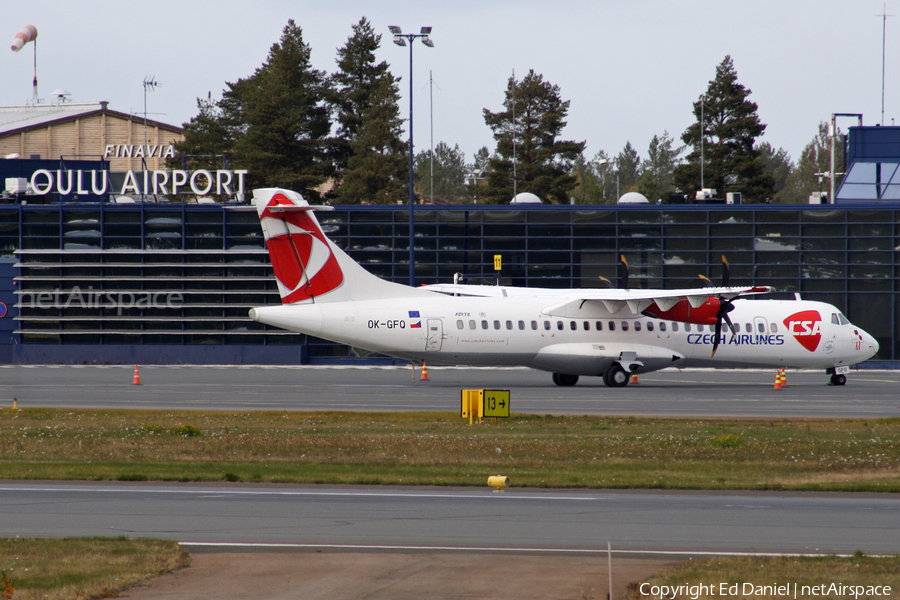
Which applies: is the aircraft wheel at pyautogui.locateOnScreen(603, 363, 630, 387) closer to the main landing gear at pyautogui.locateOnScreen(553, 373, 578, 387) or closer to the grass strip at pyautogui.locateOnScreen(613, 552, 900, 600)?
the main landing gear at pyautogui.locateOnScreen(553, 373, 578, 387)

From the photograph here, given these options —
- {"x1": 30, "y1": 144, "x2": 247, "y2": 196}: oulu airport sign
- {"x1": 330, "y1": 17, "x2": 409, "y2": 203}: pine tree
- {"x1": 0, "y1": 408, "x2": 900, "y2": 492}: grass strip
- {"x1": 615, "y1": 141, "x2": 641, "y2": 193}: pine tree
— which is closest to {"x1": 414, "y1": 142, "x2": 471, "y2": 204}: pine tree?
{"x1": 615, "y1": 141, "x2": 641, "y2": 193}: pine tree

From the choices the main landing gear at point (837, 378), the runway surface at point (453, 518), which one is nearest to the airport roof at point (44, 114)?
the main landing gear at point (837, 378)

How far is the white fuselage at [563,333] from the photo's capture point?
33.0 meters

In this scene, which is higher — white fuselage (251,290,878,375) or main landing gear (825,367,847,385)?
white fuselage (251,290,878,375)

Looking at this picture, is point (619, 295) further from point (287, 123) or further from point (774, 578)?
point (287, 123)

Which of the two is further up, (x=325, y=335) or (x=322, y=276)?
(x=322, y=276)

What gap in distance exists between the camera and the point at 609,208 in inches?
2024

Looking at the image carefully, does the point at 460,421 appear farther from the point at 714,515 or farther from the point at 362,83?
the point at 362,83

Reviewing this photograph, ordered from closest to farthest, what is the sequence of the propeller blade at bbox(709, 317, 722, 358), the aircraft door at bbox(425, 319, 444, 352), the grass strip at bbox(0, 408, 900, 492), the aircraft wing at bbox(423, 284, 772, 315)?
the grass strip at bbox(0, 408, 900, 492) < the aircraft door at bbox(425, 319, 444, 352) < the aircraft wing at bbox(423, 284, 772, 315) < the propeller blade at bbox(709, 317, 722, 358)

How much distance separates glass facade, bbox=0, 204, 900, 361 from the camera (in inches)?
1997

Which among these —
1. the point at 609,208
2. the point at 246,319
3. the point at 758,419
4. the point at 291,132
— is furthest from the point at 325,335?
the point at 291,132

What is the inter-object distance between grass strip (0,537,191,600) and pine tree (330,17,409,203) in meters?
67.8

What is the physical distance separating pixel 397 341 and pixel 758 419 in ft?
43.4

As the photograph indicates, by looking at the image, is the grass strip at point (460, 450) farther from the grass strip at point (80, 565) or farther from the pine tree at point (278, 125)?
the pine tree at point (278, 125)
